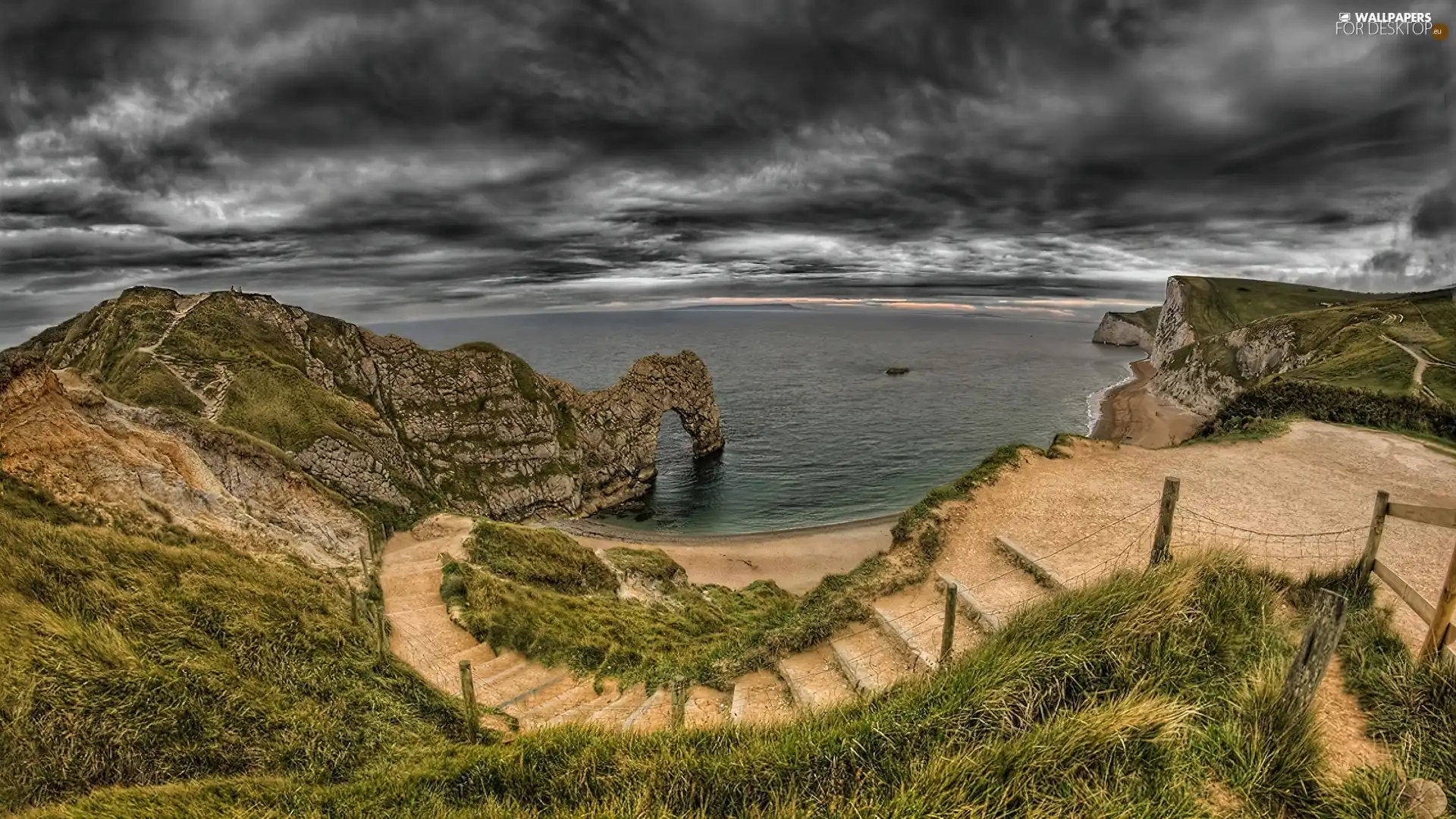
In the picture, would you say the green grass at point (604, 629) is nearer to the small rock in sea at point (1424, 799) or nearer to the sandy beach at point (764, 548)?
the small rock in sea at point (1424, 799)

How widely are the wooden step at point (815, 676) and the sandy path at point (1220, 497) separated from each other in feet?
14.5

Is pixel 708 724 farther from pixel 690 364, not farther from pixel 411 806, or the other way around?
pixel 690 364

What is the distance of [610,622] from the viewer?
17.0m

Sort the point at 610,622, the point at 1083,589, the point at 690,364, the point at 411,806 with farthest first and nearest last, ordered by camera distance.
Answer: the point at 690,364, the point at 610,622, the point at 1083,589, the point at 411,806

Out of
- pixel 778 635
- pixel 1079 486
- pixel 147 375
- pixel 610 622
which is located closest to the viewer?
pixel 778 635

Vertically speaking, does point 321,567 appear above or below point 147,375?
below

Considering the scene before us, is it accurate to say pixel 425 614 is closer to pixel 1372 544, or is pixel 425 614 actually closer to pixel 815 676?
pixel 815 676

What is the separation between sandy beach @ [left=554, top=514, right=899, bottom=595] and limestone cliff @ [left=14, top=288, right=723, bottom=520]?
8.12 m

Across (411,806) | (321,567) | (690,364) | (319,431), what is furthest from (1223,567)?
(690,364)

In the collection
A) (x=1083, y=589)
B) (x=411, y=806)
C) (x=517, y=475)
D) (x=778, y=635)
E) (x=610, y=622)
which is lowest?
(x=517, y=475)

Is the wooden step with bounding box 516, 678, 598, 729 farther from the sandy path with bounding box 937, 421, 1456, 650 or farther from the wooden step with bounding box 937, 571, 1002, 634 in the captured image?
the sandy path with bounding box 937, 421, 1456, 650

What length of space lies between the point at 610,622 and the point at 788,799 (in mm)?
13573

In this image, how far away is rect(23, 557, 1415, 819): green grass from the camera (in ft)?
14.3

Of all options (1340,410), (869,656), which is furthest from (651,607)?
(1340,410)
